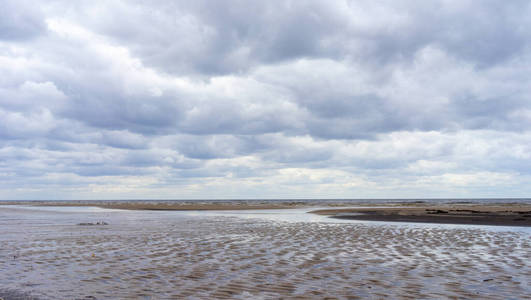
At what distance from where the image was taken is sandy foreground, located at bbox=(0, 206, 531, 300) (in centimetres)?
925

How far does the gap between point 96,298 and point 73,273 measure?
3.43 metres

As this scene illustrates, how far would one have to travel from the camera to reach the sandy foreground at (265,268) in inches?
364

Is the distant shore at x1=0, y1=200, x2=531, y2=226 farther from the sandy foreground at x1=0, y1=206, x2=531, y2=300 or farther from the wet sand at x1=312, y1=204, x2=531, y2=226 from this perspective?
the sandy foreground at x1=0, y1=206, x2=531, y2=300

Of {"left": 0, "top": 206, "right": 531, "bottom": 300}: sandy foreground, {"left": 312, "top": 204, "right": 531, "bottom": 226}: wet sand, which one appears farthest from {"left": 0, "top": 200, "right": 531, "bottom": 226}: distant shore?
{"left": 0, "top": 206, "right": 531, "bottom": 300}: sandy foreground

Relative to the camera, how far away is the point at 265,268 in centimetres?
1220

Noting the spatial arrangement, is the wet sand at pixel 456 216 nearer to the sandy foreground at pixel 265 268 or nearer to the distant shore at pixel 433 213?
the distant shore at pixel 433 213

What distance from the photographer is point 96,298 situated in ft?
28.3

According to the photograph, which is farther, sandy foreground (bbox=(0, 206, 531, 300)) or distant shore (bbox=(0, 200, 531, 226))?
distant shore (bbox=(0, 200, 531, 226))

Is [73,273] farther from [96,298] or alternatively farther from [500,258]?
[500,258]

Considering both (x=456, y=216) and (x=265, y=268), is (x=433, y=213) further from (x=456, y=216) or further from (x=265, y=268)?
(x=265, y=268)

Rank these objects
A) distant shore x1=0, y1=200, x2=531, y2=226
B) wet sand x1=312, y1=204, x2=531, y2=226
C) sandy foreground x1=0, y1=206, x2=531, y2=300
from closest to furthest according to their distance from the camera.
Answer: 1. sandy foreground x1=0, y1=206, x2=531, y2=300
2. wet sand x1=312, y1=204, x2=531, y2=226
3. distant shore x1=0, y1=200, x2=531, y2=226

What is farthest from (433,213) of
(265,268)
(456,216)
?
(265,268)

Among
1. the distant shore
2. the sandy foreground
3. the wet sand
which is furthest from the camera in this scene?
the distant shore

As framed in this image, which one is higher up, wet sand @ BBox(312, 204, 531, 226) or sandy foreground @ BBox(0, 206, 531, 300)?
wet sand @ BBox(312, 204, 531, 226)
